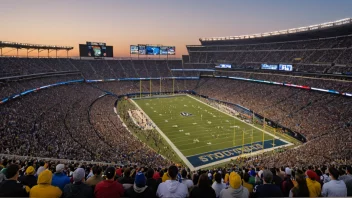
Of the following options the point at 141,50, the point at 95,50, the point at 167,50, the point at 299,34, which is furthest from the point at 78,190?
the point at 167,50

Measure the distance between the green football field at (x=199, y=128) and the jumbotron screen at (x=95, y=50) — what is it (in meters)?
28.0

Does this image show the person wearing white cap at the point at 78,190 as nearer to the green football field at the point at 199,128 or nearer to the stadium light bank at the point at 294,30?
the green football field at the point at 199,128

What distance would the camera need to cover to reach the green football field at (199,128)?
28.5 m

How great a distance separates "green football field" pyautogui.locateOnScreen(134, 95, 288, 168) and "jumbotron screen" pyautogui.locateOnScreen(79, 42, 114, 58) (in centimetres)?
2798

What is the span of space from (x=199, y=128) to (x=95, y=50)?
4720 cm

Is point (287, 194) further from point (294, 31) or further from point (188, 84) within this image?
point (188, 84)

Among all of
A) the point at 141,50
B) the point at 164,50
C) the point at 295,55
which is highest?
the point at 164,50

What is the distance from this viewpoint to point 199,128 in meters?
34.4

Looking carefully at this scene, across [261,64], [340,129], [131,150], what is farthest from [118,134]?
[261,64]

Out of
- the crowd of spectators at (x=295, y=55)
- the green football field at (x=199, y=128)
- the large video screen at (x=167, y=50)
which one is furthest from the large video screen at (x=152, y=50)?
the green football field at (x=199, y=128)

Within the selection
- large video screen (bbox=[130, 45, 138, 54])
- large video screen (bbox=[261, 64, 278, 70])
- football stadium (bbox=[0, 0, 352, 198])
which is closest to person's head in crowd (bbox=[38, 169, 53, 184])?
football stadium (bbox=[0, 0, 352, 198])

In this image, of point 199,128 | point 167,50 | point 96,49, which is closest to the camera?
point 199,128

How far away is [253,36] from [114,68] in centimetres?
4201

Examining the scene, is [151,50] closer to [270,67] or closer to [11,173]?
[270,67]
